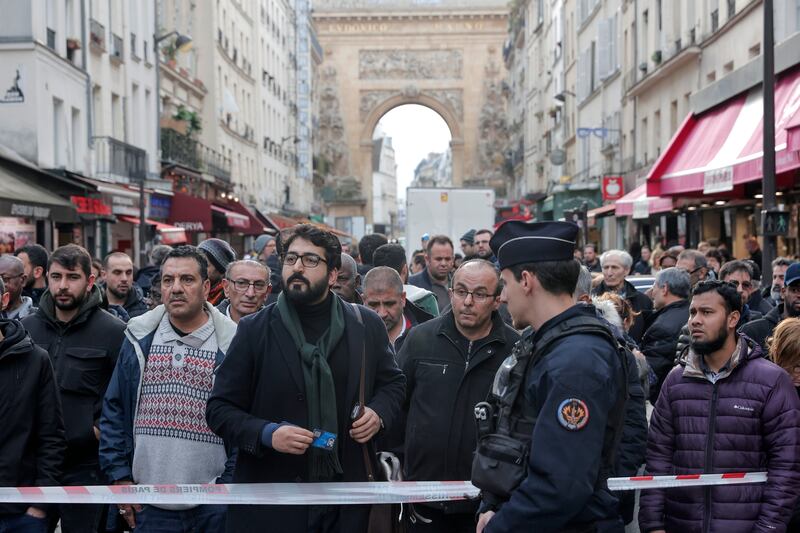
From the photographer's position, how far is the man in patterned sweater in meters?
5.38

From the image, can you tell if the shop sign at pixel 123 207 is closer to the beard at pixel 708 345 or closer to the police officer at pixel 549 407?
the beard at pixel 708 345

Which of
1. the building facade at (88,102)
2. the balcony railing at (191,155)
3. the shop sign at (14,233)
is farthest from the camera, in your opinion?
the balcony railing at (191,155)

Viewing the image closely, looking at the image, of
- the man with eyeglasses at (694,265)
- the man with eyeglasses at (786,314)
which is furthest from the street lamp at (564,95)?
the man with eyeglasses at (786,314)

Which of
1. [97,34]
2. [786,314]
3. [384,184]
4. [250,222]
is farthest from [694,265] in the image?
[384,184]

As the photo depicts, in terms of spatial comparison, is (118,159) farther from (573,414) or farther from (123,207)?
(573,414)

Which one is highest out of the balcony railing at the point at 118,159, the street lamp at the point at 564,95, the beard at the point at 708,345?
the street lamp at the point at 564,95

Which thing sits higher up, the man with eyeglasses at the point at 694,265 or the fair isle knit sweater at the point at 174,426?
the man with eyeglasses at the point at 694,265

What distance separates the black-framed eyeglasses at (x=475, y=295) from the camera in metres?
5.82

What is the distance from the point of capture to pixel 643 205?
2206cm

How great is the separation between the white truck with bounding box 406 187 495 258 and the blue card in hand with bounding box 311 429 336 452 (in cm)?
2048

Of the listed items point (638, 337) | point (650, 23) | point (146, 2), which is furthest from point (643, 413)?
point (146, 2)

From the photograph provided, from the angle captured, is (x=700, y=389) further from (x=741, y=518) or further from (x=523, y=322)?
(x=523, y=322)

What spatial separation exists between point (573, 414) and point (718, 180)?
12636mm

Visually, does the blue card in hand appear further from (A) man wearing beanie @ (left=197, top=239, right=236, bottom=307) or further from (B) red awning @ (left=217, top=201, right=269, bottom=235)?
(B) red awning @ (left=217, top=201, right=269, bottom=235)
